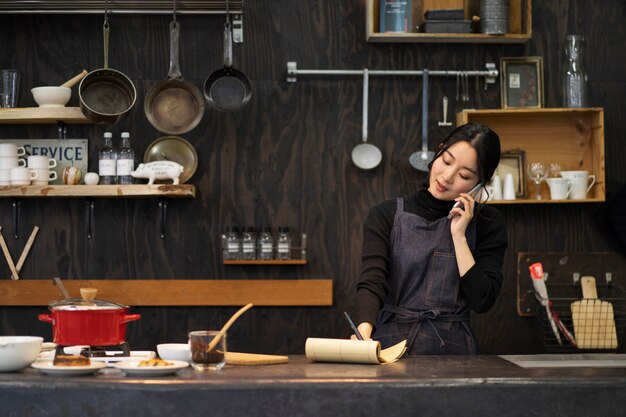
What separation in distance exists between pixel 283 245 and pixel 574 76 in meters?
1.62

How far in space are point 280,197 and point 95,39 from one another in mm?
1208

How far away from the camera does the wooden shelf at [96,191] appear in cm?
446

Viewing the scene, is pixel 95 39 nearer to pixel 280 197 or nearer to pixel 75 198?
pixel 75 198

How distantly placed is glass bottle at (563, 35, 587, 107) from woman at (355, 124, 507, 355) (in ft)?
4.48

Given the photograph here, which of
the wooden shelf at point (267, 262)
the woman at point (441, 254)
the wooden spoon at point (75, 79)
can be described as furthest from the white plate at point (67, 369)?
the wooden spoon at point (75, 79)

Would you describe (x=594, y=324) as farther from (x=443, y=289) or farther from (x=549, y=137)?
(x=443, y=289)

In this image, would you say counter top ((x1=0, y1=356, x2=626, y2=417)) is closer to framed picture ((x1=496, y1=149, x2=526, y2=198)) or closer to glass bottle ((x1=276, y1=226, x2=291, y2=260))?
glass bottle ((x1=276, y1=226, x2=291, y2=260))

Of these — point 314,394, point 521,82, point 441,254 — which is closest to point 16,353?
point 314,394

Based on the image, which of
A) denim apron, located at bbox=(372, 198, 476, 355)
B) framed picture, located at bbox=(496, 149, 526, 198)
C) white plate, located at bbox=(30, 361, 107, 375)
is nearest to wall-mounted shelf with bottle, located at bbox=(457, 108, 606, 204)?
framed picture, located at bbox=(496, 149, 526, 198)

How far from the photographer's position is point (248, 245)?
15.2ft

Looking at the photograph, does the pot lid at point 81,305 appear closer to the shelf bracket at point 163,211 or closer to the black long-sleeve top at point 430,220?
the black long-sleeve top at point 430,220

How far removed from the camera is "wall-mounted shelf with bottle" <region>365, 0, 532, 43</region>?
4598 millimetres

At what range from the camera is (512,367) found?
262 centimetres

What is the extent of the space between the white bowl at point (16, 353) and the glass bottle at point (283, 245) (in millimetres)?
2244
